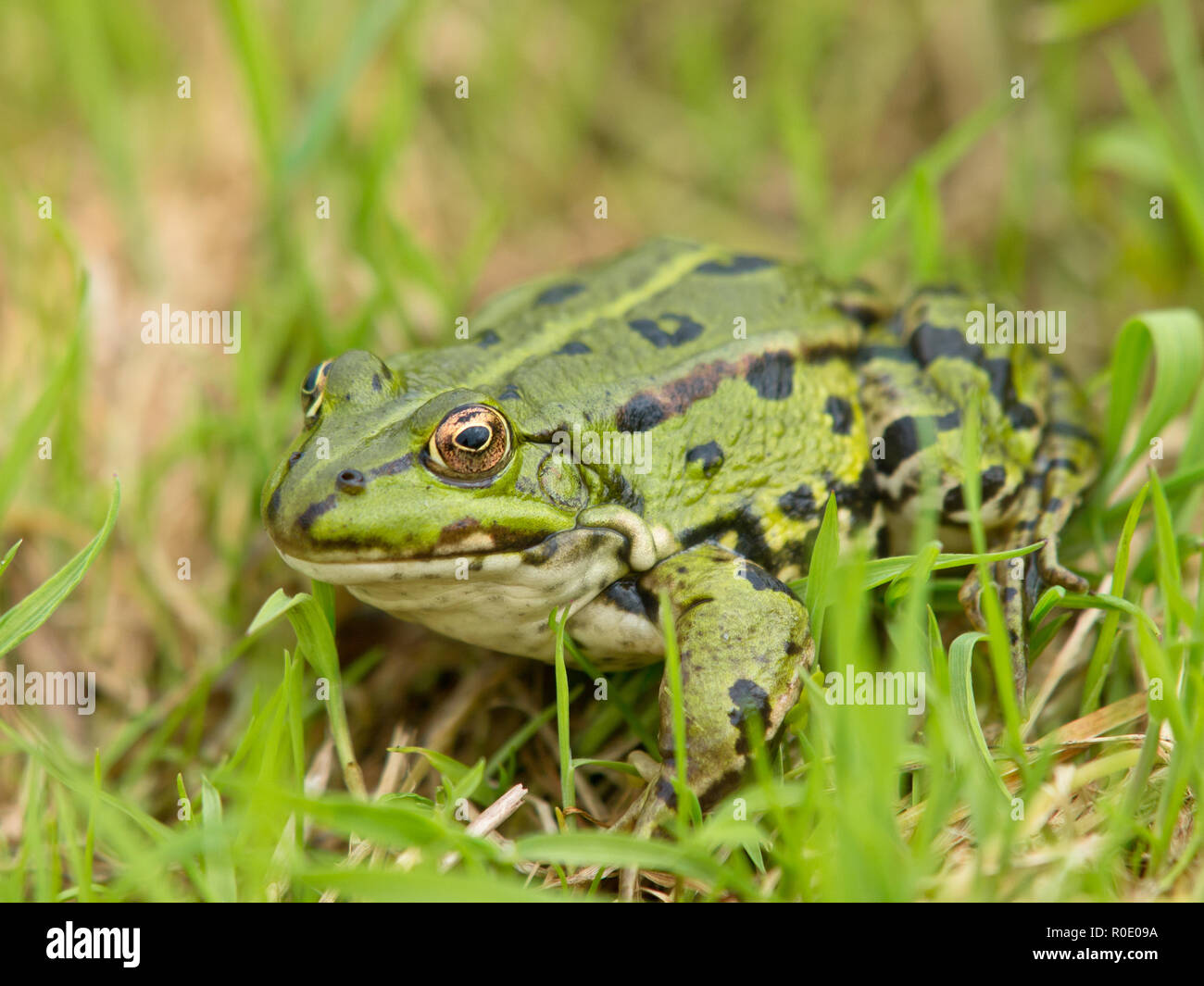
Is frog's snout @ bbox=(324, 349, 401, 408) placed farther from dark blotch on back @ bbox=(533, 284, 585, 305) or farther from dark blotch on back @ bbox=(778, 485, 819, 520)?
dark blotch on back @ bbox=(778, 485, 819, 520)

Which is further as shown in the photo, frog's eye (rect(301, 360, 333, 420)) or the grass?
frog's eye (rect(301, 360, 333, 420))

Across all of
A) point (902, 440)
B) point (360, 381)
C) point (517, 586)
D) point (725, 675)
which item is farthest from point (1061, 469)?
point (360, 381)

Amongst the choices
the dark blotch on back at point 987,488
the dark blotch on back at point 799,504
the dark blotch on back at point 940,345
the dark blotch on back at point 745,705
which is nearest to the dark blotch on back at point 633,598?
the dark blotch on back at point 745,705

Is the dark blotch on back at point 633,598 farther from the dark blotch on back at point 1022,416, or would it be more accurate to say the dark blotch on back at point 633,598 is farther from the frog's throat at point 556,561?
the dark blotch on back at point 1022,416

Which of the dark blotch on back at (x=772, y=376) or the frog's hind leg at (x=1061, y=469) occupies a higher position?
the dark blotch on back at (x=772, y=376)

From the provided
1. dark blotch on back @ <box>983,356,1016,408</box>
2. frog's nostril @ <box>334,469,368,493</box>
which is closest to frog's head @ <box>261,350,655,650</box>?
frog's nostril @ <box>334,469,368,493</box>

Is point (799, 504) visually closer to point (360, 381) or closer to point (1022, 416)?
point (1022, 416)

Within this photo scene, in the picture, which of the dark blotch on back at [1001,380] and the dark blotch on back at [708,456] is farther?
the dark blotch on back at [1001,380]
